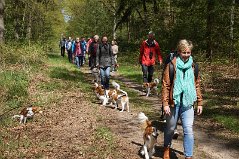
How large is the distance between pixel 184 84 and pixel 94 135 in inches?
130

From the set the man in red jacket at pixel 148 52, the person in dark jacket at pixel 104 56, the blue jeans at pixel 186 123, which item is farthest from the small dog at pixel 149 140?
the man in red jacket at pixel 148 52

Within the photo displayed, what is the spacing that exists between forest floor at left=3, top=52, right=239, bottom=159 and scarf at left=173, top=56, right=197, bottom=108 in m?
1.63

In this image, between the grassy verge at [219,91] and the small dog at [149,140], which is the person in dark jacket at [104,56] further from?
the small dog at [149,140]

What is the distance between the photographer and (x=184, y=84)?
6.44m

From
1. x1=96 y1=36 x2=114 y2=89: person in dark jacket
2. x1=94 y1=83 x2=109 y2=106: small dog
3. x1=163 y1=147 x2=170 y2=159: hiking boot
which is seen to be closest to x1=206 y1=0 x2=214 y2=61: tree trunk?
x1=96 y1=36 x2=114 y2=89: person in dark jacket

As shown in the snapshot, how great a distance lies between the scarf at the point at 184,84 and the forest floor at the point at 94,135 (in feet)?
5.35

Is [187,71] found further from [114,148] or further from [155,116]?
[155,116]

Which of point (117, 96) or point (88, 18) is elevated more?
point (88, 18)

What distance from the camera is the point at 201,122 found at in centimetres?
1101

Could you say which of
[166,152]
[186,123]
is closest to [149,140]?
[166,152]

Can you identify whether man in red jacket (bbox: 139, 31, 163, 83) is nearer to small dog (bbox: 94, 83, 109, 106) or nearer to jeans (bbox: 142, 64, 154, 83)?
jeans (bbox: 142, 64, 154, 83)

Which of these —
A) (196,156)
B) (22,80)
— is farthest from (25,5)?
(196,156)

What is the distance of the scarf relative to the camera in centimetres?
641

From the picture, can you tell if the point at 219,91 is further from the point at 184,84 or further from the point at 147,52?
the point at 184,84
